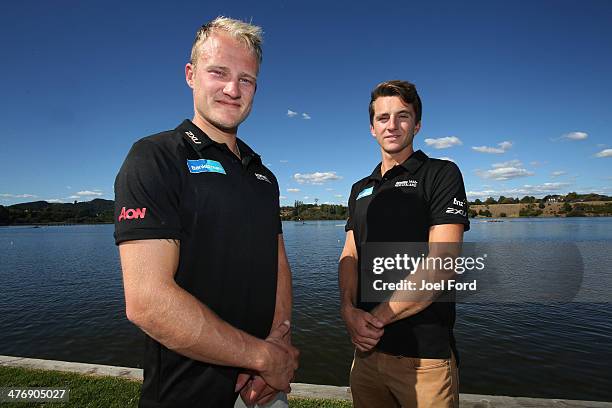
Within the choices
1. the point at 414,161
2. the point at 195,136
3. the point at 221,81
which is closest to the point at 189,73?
the point at 221,81

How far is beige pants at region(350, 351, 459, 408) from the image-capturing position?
280cm

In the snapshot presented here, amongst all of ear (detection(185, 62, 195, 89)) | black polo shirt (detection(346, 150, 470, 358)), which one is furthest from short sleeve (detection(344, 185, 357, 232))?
ear (detection(185, 62, 195, 89))

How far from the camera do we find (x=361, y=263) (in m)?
3.49

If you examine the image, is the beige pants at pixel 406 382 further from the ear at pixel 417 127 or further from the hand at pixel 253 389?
the ear at pixel 417 127

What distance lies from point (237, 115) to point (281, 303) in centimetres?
147

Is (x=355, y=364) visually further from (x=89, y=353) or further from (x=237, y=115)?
(x=89, y=353)

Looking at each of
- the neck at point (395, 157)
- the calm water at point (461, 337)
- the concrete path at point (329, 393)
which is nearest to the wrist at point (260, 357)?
the neck at point (395, 157)

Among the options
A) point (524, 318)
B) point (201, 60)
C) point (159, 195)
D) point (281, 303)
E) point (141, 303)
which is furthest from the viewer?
point (524, 318)

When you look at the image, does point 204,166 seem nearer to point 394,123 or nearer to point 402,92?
point 394,123

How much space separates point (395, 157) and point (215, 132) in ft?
6.60

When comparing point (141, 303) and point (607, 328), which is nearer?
point (141, 303)

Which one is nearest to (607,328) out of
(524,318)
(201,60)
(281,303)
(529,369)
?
(524,318)

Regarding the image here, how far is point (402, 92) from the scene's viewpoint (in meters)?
3.29

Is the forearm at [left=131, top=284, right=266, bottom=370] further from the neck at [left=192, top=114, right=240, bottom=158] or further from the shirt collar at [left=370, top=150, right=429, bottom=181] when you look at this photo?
the shirt collar at [left=370, top=150, right=429, bottom=181]
